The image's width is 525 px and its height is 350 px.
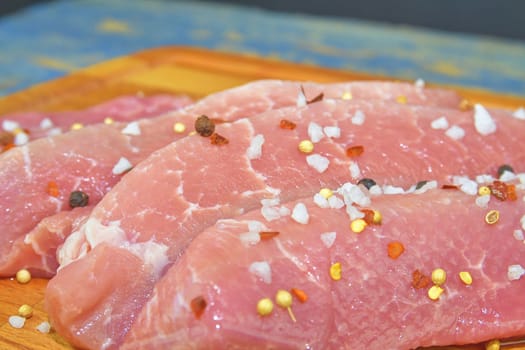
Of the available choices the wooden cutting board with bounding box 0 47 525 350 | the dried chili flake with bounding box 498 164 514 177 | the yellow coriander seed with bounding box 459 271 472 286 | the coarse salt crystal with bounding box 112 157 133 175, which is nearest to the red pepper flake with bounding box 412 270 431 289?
the yellow coriander seed with bounding box 459 271 472 286

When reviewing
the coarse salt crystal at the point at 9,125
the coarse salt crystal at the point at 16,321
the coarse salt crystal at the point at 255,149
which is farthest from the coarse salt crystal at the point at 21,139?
the coarse salt crystal at the point at 255,149

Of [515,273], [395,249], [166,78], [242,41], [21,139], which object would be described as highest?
[395,249]

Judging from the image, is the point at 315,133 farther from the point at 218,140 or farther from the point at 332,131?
the point at 218,140

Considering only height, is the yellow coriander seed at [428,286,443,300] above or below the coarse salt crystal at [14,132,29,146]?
above

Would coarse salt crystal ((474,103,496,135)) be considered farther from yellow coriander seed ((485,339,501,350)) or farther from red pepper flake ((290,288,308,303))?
red pepper flake ((290,288,308,303))

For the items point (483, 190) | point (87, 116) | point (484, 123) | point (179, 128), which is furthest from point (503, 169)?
point (87, 116)

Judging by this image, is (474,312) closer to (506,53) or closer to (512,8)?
(506,53)

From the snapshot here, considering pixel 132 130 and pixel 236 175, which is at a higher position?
pixel 236 175
